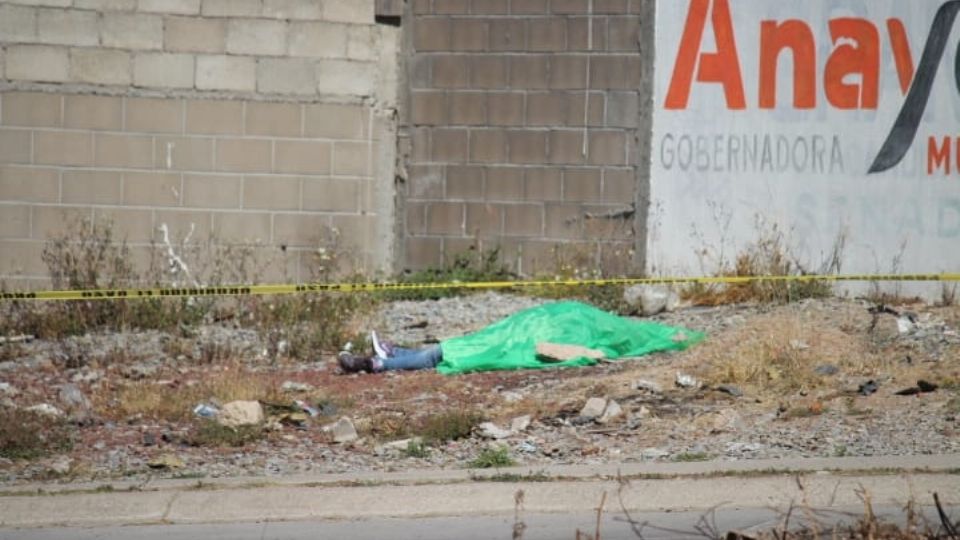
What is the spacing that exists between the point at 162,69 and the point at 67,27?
0.92 metres

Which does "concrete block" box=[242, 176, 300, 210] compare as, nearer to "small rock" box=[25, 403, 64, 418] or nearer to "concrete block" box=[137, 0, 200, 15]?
"concrete block" box=[137, 0, 200, 15]

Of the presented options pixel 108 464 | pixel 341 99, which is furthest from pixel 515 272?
pixel 108 464

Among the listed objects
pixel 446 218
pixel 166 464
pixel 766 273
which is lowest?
pixel 166 464

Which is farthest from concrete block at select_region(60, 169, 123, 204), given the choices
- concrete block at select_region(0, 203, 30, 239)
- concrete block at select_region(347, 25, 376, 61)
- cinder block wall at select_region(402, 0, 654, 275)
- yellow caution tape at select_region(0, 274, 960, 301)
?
cinder block wall at select_region(402, 0, 654, 275)

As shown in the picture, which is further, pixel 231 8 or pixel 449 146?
pixel 449 146

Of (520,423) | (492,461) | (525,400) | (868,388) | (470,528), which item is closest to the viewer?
(470,528)

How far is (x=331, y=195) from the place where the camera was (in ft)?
43.6

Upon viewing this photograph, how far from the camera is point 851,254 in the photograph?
13289 mm

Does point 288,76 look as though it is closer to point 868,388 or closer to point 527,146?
point 527,146

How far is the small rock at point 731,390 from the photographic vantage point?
954 cm

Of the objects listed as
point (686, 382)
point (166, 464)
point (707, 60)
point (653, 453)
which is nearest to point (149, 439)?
point (166, 464)

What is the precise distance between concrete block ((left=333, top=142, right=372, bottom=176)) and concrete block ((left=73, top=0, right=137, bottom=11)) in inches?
87.3

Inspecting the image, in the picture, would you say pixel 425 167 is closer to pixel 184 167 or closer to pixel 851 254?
pixel 184 167

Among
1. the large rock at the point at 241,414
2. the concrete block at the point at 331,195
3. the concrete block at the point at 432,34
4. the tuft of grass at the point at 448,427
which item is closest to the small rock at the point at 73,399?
the large rock at the point at 241,414
